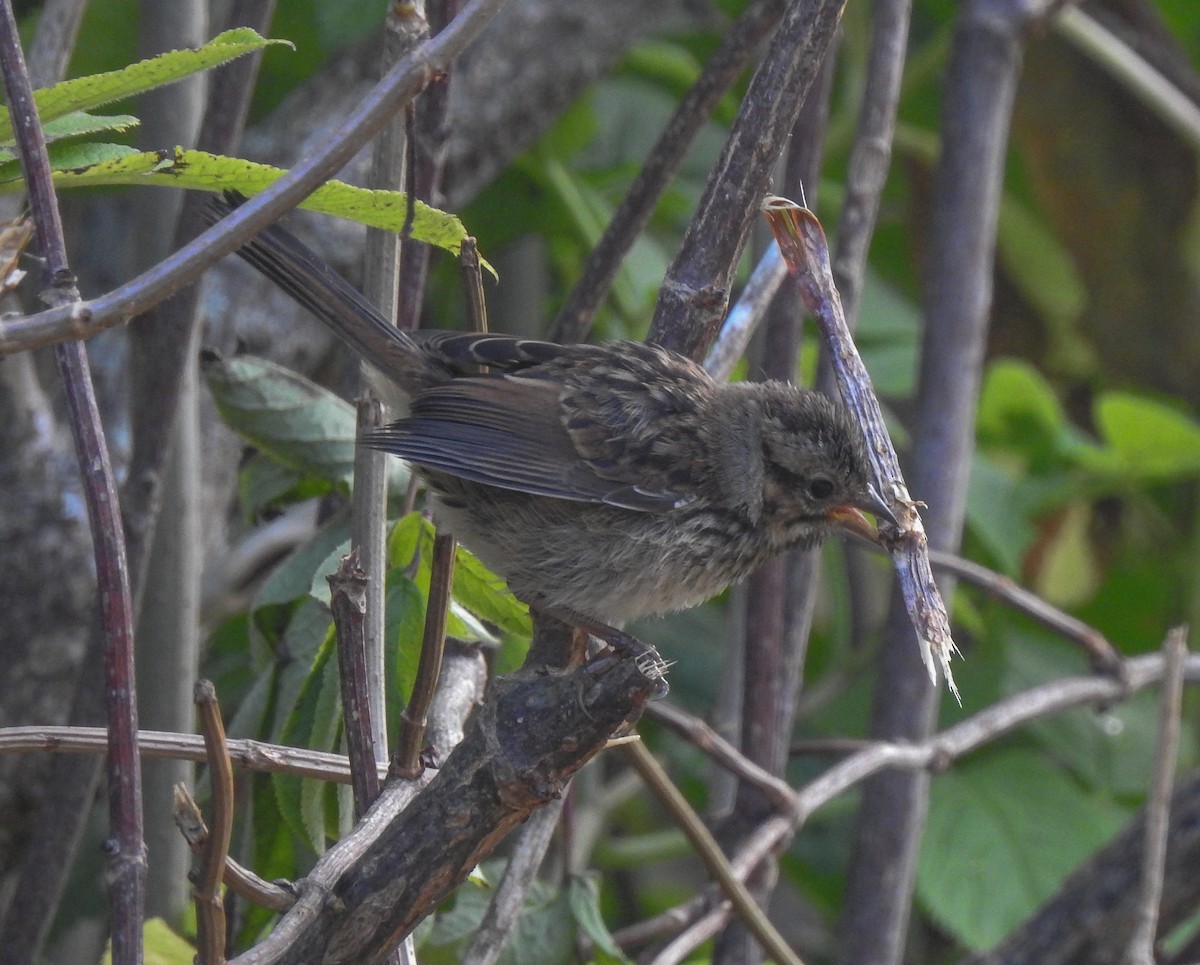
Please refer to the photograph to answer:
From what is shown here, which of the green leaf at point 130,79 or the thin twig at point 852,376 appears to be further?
the thin twig at point 852,376

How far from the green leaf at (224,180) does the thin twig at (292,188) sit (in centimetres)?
14

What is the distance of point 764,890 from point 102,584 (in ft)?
6.15

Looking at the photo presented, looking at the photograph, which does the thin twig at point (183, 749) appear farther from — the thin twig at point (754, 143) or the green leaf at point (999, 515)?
the green leaf at point (999, 515)

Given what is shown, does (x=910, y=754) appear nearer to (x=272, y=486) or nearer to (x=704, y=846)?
(x=704, y=846)

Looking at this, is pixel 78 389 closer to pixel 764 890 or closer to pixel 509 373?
pixel 509 373

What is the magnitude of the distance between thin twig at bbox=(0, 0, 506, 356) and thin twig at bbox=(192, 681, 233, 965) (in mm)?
374

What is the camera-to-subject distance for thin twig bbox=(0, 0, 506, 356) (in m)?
1.33

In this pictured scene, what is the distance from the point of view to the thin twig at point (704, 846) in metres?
2.26

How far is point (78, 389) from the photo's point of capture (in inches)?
56.9

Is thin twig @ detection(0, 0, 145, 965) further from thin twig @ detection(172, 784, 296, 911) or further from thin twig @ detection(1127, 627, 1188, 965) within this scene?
thin twig @ detection(1127, 627, 1188, 965)

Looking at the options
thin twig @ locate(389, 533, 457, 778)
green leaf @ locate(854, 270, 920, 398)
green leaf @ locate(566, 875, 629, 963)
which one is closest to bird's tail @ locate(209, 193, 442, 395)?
thin twig @ locate(389, 533, 457, 778)

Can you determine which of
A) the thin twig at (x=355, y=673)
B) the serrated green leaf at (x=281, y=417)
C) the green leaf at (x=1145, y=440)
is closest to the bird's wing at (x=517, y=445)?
the serrated green leaf at (x=281, y=417)

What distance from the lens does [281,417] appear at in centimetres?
235

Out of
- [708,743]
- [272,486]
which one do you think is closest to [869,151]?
[708,743]
